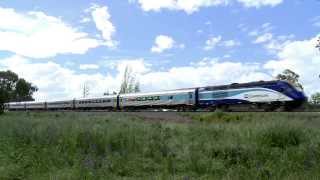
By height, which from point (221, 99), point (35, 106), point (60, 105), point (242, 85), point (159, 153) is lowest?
point (159, 153)

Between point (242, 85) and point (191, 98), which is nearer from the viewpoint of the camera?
point (242, 85)

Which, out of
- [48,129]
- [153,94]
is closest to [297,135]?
[48,129]

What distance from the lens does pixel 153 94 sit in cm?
5719

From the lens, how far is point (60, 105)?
266 ft

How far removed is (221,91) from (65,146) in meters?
32.4

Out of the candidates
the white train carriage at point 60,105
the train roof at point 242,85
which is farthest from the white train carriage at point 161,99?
the white train carriage at point 60,105

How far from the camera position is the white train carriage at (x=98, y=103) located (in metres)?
66.0

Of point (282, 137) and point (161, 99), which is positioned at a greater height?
point (161, 99)

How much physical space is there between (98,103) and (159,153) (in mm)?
54694

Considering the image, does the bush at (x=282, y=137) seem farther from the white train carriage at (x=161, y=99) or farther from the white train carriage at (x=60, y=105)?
the white train carriage at (x=60, y=105)

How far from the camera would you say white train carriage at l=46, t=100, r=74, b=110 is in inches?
3054

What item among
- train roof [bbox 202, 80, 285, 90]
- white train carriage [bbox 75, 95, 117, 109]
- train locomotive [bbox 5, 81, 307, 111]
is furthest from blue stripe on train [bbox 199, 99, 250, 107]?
white train carriage [bbox 75, 95, 117, 109]

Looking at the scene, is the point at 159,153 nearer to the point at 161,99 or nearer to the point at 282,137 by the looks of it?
the point at 282,137

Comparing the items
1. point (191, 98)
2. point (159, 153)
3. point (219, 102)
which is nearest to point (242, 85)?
point (219, 102)
